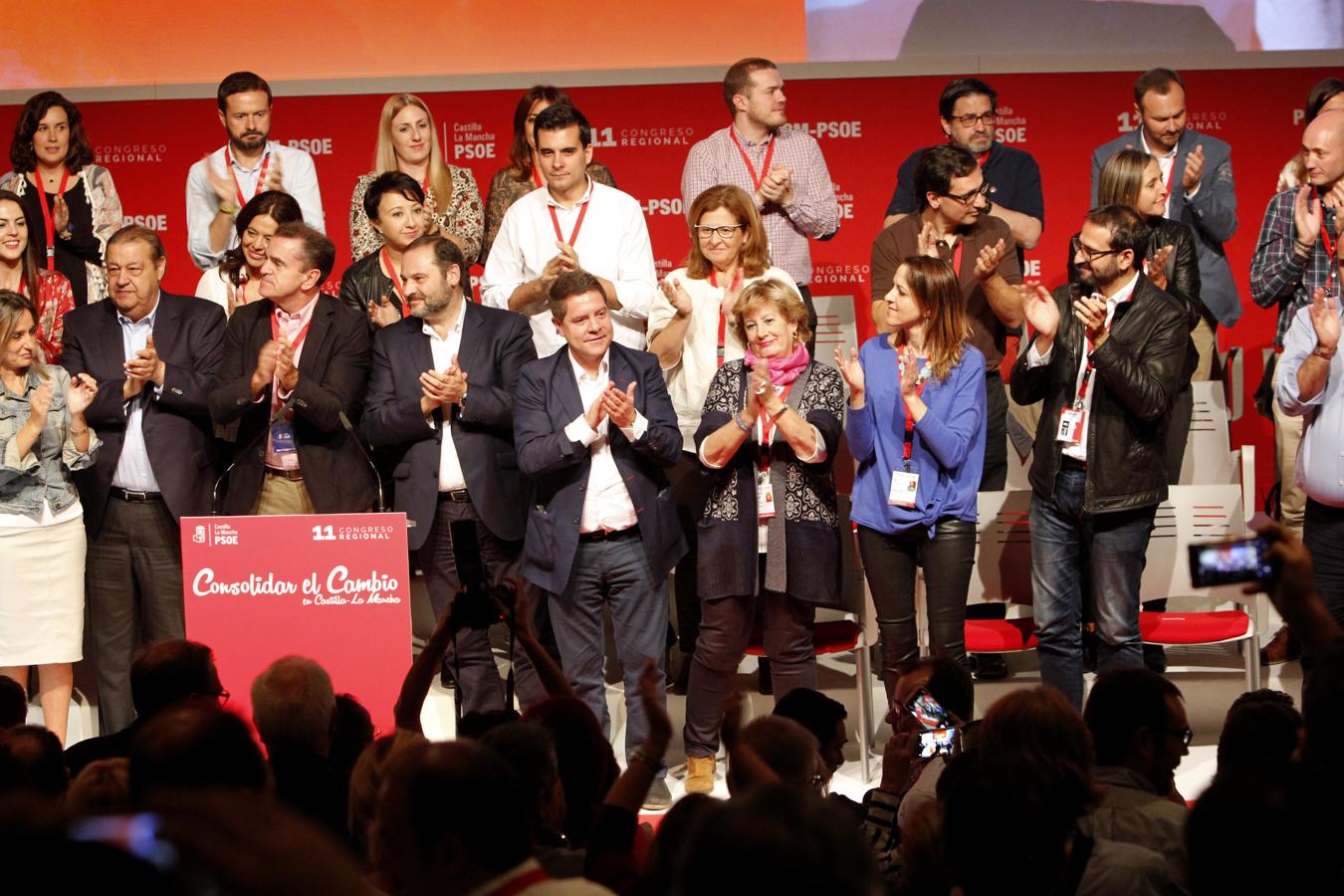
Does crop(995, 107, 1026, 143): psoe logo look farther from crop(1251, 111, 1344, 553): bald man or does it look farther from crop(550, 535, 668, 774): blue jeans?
crop(550, 535, 668, 774): blue jeans

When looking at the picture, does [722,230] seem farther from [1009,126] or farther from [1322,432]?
[1009,126]

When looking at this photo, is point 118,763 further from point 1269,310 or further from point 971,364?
point 1269,310

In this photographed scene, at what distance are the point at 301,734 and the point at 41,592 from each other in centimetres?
277

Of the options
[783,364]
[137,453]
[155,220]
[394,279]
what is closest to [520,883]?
[783,364]

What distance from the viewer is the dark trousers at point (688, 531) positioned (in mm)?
5930

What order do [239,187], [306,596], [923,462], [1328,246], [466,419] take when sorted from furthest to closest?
[239,187]
[1328,246]
[466,419]
[923,462]
[306,596]

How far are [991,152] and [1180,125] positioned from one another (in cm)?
82

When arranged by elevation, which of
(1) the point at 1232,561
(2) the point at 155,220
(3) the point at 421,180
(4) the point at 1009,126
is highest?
(4) the point at 1009,126

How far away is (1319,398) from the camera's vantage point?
5496 millimetres

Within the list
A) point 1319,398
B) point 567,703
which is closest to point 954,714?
point 567,703

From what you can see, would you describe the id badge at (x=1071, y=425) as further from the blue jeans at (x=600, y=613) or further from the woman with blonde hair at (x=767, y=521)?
the blue jeans at (x=600, y=613)

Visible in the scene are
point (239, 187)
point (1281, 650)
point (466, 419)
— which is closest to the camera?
point (466, 419)

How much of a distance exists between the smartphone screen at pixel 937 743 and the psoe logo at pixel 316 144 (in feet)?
20.5

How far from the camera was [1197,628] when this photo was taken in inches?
228
